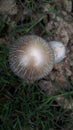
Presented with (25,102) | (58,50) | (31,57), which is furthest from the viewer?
(25,102)

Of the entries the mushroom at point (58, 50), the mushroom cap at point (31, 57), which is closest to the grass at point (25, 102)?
the mushroom at point (58, 50)

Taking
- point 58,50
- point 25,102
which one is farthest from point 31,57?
point 25,102

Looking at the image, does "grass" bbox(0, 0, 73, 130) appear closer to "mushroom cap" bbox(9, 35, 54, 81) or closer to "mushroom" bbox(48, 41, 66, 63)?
"mushroom" bbox(48, 41, 66, 63)

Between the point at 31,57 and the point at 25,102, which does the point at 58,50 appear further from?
the point at 25,102

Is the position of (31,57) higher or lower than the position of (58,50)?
higher

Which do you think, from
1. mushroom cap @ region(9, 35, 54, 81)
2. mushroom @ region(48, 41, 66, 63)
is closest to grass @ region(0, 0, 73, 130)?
mushroom @ region(48, 41, 66, 63)

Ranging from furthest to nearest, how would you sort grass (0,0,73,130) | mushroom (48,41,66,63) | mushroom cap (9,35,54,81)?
grass (0,0,73,130)
mushroom (48,41,66,63)
mushroom cap (9,35,54,81)
